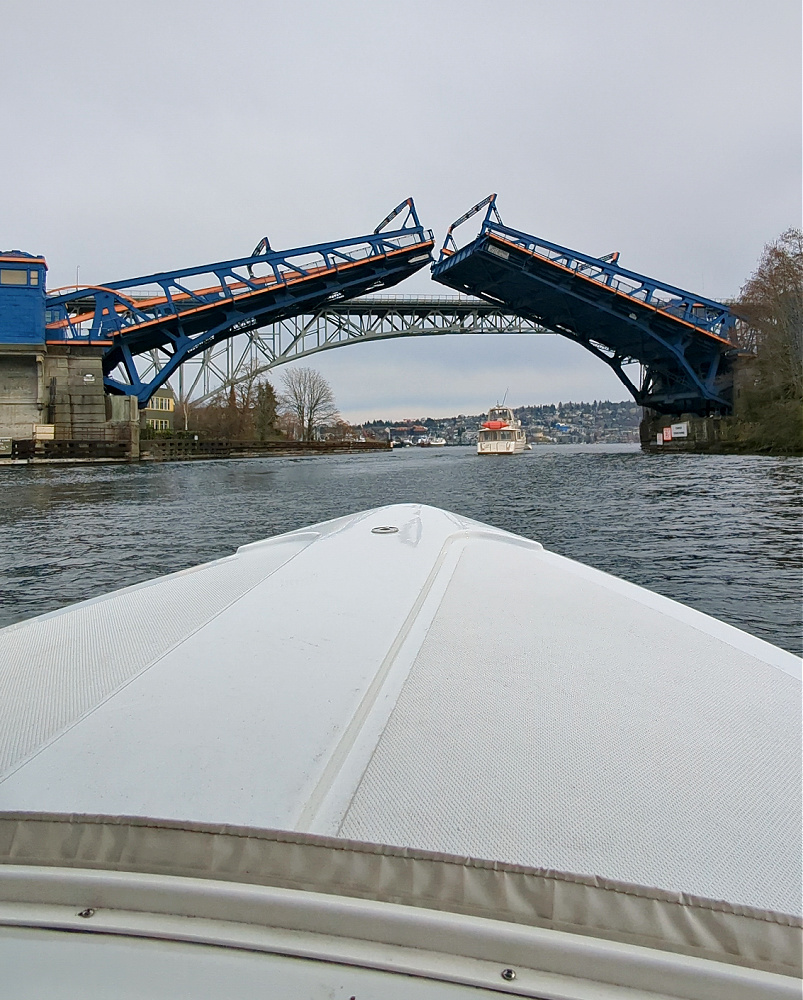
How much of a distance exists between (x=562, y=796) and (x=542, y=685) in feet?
1.11

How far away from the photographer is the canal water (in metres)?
3.59

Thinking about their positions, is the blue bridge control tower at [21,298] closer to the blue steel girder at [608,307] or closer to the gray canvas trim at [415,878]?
the blue steel girder at [608,307]

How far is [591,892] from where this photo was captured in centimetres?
62

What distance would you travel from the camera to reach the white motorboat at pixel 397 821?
23.4 inches

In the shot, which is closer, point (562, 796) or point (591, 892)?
point (591, 892)

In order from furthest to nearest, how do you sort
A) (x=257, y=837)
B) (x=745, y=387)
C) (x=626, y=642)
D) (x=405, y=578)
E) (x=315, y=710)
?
(x=745, y=387), (x=405, y=578), (x=626, y=642), (x=315, y=710), (x=257, y=837)

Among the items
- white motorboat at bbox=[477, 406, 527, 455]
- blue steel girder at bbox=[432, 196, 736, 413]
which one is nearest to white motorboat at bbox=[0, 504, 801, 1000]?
blue steel girder at bbox=[432, 196, 736, 413]

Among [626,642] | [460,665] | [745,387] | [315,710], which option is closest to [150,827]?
[315,710]

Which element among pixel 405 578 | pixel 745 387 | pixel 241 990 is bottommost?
pixel 241 990

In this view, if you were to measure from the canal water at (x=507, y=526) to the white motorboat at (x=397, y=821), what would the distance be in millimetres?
523

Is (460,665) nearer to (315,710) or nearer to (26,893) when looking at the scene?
(315,710)

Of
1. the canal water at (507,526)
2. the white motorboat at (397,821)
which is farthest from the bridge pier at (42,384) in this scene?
the white motorboat at (397,821)

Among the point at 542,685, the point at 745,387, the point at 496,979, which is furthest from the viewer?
the point at 745,387

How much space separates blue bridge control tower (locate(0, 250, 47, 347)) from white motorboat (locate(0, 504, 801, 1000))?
23414 millimetres
